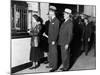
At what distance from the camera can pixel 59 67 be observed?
2695 mm

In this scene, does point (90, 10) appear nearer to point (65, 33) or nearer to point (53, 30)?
point (65, 33)

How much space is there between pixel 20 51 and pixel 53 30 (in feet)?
1.73

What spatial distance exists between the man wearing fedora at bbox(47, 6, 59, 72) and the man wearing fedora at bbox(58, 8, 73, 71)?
73mm

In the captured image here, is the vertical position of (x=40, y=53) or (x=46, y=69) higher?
(x=40, y=53)

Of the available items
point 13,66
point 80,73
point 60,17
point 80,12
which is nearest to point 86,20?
point 80,12

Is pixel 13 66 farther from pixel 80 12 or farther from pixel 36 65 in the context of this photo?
pixel 80 12

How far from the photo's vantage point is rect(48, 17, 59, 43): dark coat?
2.64 m

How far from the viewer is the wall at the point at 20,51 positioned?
2.47m

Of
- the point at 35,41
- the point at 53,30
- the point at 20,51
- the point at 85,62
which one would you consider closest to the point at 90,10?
the point at 53,30

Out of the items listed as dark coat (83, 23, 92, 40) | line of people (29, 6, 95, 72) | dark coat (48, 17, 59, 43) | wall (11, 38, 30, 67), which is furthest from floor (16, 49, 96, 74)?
wall (11, 38, 30, 67)

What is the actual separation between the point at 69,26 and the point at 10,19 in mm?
811

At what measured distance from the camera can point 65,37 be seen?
2695 mm

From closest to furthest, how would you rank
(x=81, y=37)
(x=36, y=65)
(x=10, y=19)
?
(x=10, y=19) < (x=36, y=65) < (x=81, y=37)
